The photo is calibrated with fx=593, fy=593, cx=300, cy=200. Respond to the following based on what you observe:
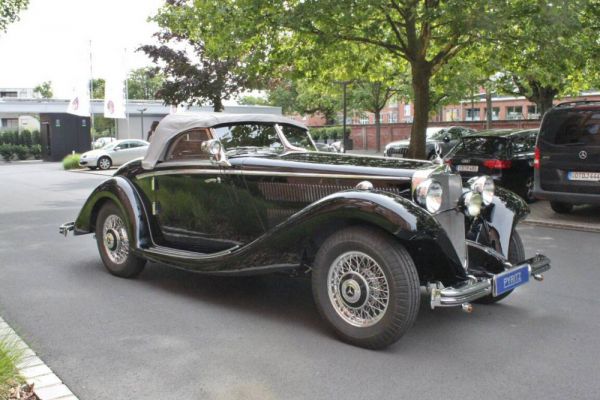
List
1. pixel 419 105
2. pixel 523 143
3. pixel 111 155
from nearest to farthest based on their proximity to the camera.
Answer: pixel 523 143 < pixel 419 105 < pixel 111 155

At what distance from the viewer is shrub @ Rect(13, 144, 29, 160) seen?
41531mm

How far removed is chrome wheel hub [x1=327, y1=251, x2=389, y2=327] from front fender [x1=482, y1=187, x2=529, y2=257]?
1454mm

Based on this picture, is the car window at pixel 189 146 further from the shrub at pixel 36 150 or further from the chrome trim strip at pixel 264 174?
the shrub at pixel 36 150

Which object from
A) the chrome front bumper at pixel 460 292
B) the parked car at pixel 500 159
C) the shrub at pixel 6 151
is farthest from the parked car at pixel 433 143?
the shrub at pixel 6 151

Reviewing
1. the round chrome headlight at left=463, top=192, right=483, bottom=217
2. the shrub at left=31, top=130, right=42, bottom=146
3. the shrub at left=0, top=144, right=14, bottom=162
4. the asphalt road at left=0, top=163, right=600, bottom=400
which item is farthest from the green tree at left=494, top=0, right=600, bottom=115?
the shrub at left=31, top=130, right=42, bottom=146

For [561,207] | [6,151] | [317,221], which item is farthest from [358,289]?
[6,151]

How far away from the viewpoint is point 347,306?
4.41m

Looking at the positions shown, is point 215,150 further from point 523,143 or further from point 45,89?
point 45,89

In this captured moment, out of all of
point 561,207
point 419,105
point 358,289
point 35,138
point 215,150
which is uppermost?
point 419,105

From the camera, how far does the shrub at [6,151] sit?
40.9 metres

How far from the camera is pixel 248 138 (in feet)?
19.3

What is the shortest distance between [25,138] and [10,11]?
1208 inches

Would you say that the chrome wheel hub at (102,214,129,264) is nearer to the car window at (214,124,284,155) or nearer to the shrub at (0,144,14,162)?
the car window at (214,124,284,155)

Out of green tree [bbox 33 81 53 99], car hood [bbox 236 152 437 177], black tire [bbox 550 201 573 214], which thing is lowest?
black tire [bbox 550 201 573 214]
